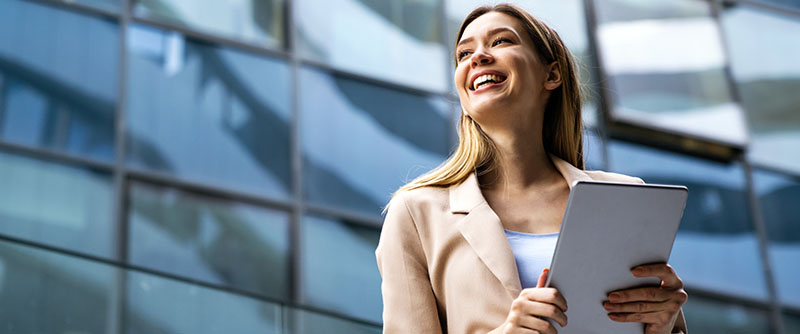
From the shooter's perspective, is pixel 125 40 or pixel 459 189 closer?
pixel 459 189

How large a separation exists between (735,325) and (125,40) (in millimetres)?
6529

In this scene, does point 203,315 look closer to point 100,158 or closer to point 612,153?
point 100,158

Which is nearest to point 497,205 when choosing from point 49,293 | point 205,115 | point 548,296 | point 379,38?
point 548,296

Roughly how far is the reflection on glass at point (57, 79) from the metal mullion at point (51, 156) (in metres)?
0.04

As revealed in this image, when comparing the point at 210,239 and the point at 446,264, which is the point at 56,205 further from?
the point at 446,264

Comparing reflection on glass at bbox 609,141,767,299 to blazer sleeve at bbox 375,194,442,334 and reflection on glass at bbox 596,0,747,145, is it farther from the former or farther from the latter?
blazer sleeve at bbox 375,194,442,334

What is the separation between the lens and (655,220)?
1.75 meters

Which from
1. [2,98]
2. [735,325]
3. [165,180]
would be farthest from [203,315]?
[735,325]

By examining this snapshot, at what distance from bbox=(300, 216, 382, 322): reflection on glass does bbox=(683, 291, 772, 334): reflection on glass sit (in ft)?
10.8

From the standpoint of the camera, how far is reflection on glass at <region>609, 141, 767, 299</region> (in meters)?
9.69

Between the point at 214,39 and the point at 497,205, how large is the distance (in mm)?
6806

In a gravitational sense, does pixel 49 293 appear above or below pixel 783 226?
below

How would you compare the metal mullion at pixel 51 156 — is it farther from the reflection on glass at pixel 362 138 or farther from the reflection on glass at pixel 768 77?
the reflection on glass at pixel 768 77

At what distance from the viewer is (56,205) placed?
754 cm
